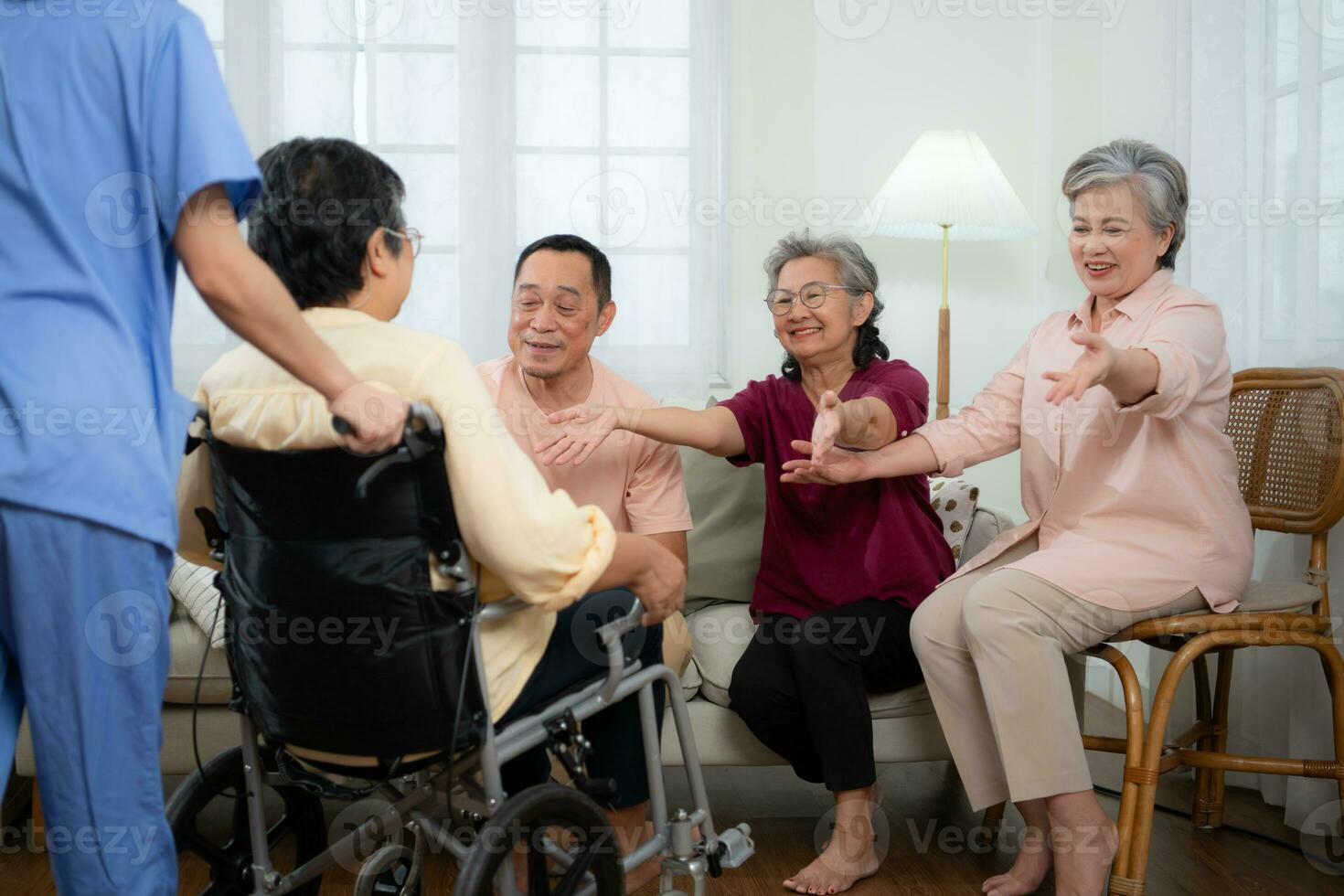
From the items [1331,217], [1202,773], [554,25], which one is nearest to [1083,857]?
[1202,773]

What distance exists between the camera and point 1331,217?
2.46 m

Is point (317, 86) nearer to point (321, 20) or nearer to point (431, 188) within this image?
point (321, 20)

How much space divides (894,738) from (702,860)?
0.72m

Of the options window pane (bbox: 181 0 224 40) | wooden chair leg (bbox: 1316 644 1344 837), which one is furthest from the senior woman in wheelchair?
window pane (bbox: 181 0 224 40)

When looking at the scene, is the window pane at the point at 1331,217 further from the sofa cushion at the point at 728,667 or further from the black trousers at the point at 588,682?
the black trousers at the point at 588,682

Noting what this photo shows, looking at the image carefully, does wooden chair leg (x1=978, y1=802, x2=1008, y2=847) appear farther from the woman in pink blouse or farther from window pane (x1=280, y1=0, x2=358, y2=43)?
window pane (x1=280, y1=0, x2=358, y2=43)

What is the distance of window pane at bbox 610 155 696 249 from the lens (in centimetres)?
345

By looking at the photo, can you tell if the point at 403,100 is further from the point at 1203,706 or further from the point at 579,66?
the point at 1203,706

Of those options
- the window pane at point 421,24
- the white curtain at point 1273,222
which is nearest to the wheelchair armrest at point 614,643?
the white curtain at point 1273,222

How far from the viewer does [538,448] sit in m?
2.07

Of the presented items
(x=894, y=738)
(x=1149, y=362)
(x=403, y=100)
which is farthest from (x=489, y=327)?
(x=1149, y=362)

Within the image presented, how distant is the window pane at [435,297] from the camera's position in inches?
136

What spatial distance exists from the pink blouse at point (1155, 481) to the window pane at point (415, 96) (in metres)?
1.98

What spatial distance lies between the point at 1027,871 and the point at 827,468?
759 millimetres
